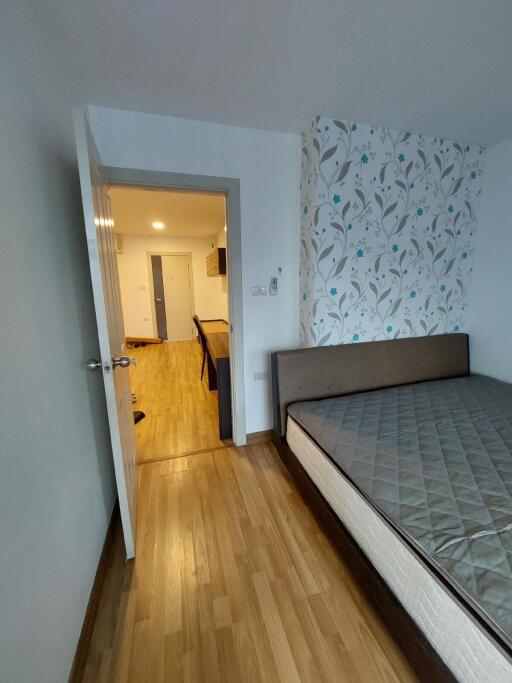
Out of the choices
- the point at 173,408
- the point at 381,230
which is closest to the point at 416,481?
the point at 381,230

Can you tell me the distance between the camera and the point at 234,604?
1.14 m

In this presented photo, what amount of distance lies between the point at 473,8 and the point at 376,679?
2.47m

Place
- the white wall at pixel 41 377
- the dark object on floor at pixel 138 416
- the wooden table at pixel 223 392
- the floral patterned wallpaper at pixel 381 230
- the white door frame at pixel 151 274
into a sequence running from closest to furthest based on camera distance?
the white wall at pixel 41 377
the floral patterned wallpaper at pixel 381 230
the wooden table at pixel 223 392
the dark object on floor at pixel 138 416
the white door frame at pixel 151 274

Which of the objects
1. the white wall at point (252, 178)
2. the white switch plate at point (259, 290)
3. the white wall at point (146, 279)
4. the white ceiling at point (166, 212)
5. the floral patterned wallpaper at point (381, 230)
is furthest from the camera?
the white wall at point (146, 279)

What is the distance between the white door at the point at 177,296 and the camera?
6.20 metres

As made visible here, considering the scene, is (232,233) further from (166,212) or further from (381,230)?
(166,212)

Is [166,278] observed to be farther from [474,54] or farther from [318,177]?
[474,54]

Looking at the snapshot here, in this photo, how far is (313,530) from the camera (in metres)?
1.47

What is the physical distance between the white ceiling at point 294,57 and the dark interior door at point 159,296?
4.71 m

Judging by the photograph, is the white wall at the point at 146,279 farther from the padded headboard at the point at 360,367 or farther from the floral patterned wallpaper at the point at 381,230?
the padded headboard at the point at 360,367

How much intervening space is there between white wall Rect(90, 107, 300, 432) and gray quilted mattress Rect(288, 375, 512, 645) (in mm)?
581

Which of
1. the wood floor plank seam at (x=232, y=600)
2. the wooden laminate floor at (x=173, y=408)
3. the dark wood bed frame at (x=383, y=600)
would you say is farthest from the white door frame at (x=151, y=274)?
the dark wood bed frame at (x=383, y=600)

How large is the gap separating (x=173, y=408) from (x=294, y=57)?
285 centimetres

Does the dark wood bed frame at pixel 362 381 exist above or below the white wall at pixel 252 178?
below
